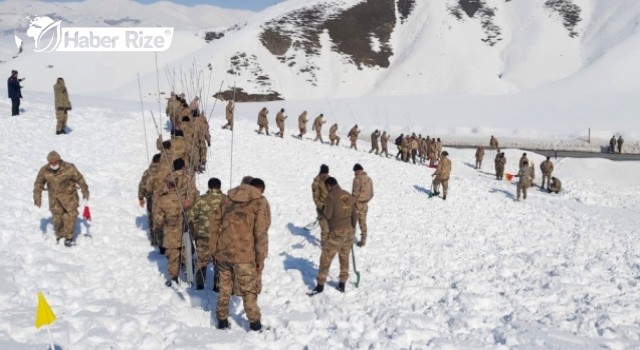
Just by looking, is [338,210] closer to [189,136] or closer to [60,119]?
[189,136]

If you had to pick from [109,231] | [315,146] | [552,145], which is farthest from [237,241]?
[552,145]

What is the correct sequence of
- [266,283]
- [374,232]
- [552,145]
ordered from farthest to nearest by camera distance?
1. [552,145]
2. [374,232]
3. [266,283]

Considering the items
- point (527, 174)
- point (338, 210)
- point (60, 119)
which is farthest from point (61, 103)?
point (527, 174)

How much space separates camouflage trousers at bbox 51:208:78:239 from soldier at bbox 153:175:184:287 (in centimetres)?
193

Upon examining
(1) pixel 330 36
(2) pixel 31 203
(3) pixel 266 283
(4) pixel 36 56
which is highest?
(1) pixel 330 36

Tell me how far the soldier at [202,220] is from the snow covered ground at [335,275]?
0.44 metres

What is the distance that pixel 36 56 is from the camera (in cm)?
7319

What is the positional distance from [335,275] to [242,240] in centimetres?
328

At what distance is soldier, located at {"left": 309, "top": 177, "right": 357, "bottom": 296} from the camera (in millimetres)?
7910

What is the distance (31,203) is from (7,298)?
4.47 meters

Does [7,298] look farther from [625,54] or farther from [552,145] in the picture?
[625,54]

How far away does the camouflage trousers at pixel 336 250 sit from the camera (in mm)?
7949

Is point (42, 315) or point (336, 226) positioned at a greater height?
point (336, 226)

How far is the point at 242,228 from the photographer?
6195 mm
